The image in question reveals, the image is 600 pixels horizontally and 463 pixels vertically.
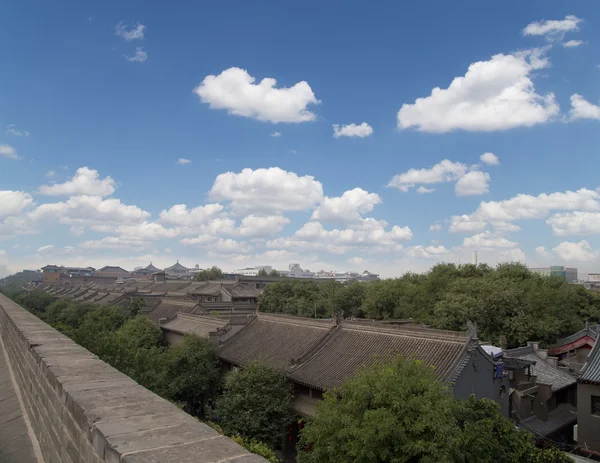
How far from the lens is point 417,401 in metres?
10.2

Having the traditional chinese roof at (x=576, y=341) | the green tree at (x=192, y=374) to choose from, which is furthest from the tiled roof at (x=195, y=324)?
the traditional chinese roof at (x=576, y=341)

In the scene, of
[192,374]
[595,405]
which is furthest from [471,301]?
[192,374]

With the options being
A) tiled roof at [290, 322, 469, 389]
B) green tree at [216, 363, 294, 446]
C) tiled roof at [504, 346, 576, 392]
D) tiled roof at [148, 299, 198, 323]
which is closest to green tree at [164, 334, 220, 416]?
green tree at [216, 363, 294, 446]

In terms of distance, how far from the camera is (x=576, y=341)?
1266 inches

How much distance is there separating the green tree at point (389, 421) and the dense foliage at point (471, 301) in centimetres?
1285

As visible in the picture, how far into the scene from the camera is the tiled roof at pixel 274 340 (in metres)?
20.4

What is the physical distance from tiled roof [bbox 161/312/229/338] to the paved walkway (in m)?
18.5

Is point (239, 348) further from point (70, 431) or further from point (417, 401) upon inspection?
point (70, 431)

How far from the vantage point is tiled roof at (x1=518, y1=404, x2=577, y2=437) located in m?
20.3

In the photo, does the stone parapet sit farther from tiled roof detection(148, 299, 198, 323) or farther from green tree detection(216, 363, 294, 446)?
tiled roof detection(148, 299, 198, 323)

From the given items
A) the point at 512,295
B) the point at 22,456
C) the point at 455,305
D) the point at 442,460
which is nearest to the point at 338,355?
the point at 442,460

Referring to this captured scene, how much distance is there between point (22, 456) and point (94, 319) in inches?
1306

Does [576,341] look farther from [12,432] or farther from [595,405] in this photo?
[12,432]

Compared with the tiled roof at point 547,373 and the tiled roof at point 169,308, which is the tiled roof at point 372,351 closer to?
the tiled roof at point 547,373
